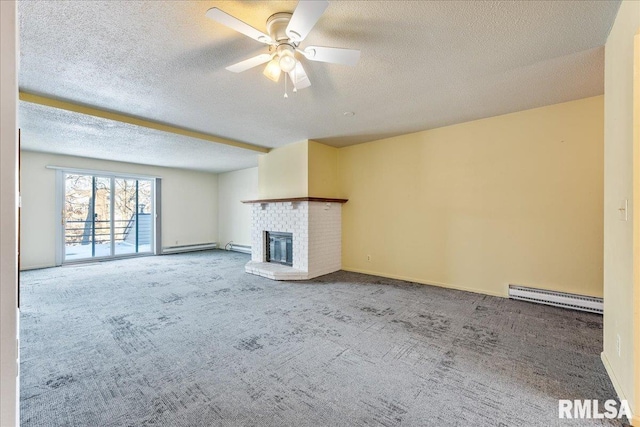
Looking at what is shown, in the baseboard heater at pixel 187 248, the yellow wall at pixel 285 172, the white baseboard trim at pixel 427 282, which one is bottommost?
the white baseboard trim at pixel 427 282

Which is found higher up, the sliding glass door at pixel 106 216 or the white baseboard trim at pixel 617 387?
the sliding glass door at pixel 106 216

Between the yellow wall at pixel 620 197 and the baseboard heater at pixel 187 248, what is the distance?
325 inches

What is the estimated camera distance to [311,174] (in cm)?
488

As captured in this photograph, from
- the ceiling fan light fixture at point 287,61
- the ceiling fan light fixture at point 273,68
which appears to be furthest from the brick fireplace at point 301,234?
the ceiling fan light fixture at point 287,61

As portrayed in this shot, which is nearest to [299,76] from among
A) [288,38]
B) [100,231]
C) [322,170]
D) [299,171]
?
[288,38]

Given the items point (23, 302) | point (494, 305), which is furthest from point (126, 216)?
point (494, 305)

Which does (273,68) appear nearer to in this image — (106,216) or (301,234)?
(301,234)

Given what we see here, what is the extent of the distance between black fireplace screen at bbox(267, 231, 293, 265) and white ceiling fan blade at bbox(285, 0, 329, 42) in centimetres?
369

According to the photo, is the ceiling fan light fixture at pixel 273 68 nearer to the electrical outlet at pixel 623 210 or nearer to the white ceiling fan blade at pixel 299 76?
the white ceiling fan blade at pixel 299 76

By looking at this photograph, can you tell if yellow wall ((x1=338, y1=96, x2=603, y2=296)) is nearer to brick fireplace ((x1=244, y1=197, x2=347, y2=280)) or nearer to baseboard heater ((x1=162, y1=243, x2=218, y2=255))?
brick fireplace ((x1=244, y1=197, x2=347, y2=280))

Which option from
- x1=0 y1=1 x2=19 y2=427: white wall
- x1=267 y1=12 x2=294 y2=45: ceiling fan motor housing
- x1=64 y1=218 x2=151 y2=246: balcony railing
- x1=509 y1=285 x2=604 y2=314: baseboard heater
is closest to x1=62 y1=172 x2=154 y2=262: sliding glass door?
x1=64 y1=218 x2=151 y2=246: balcony railing

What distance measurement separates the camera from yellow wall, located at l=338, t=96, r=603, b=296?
3.10 m

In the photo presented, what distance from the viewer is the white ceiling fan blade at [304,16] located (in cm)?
144

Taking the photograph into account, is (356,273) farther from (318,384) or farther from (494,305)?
(318,384)
